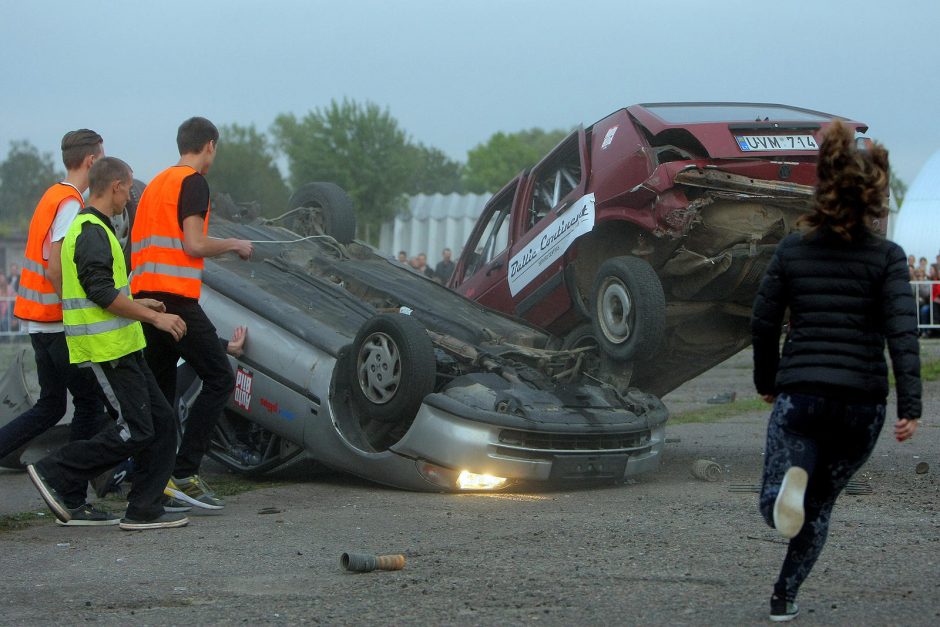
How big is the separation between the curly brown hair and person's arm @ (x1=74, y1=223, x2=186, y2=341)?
3286 millimetres

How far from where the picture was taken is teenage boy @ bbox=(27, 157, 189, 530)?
5.69 meters

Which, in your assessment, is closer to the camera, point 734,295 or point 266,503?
point 266,503

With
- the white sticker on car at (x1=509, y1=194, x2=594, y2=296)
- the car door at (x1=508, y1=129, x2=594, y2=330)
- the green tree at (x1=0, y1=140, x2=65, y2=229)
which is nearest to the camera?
the white sticker on car at (x1=509, y1=194, x2=594, y2=296)

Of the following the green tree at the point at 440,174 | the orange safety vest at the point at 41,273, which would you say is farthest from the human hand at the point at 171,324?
the green tree at the point at 440,174

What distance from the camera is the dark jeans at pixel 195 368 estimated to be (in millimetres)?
6125

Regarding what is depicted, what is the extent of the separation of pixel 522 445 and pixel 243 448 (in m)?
2.04

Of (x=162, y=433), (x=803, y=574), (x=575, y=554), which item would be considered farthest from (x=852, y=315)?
(x=162, y=433)

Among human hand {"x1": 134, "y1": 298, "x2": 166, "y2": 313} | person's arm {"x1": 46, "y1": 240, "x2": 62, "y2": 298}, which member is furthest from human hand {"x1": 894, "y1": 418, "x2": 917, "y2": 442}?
person's arm {"x1": 46, "y1": 240, "x2": 62, "y2": 298}

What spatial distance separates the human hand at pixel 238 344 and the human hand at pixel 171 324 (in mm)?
1423

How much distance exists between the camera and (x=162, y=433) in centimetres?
586

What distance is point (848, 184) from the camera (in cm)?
379

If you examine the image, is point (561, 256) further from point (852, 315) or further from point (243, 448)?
point (852, 315)

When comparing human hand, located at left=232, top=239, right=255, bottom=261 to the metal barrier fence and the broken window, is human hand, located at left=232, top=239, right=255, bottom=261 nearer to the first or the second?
the broken window

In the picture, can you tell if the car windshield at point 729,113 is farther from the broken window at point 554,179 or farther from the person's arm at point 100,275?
the person's arm at point 100,275
